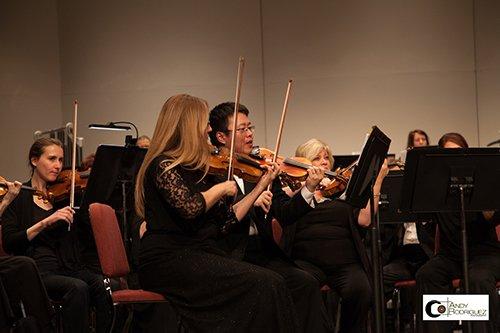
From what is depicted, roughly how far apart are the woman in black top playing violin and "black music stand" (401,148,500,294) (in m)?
1.69

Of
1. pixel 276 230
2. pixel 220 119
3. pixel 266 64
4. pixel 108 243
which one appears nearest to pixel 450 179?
pixel 276 230

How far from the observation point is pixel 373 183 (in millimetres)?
3779

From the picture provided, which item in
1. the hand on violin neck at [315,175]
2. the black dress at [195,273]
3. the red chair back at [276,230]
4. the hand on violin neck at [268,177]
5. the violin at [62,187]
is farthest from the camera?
the violin at [62,187]

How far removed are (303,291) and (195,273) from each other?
Answer: 87 centimetres

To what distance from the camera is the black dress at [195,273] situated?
3.27m

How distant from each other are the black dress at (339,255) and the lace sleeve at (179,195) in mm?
1337

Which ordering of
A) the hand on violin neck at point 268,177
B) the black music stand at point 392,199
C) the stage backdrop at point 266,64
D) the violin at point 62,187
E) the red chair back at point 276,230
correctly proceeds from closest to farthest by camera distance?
the hand on violin neck at point 268,177 < the red chair back at point 276,230 < the black music stand at point 392,199 < the violin at point 62,187 < the stage backdrop at point 266,64

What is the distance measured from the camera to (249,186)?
13.6ft

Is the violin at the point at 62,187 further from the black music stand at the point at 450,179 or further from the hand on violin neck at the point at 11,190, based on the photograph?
the black music stand at the point at 450,179

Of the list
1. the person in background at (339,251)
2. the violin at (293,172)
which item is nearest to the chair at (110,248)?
the violin at (293,172)

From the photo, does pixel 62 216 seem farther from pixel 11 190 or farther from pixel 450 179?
pixel 450 179

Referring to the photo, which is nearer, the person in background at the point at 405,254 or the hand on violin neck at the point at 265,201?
the hand on violin neck at the point at 265,201

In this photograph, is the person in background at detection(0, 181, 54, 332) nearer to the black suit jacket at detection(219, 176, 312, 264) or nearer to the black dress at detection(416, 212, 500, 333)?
the black suit jacket at detection(219, 176, 312, 264)

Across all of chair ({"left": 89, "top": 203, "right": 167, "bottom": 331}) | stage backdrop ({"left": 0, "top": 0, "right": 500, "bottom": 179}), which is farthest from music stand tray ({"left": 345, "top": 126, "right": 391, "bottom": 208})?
stage backdrop ({"left": 0, "top": 0, "right": 500, "bottom": 179})
